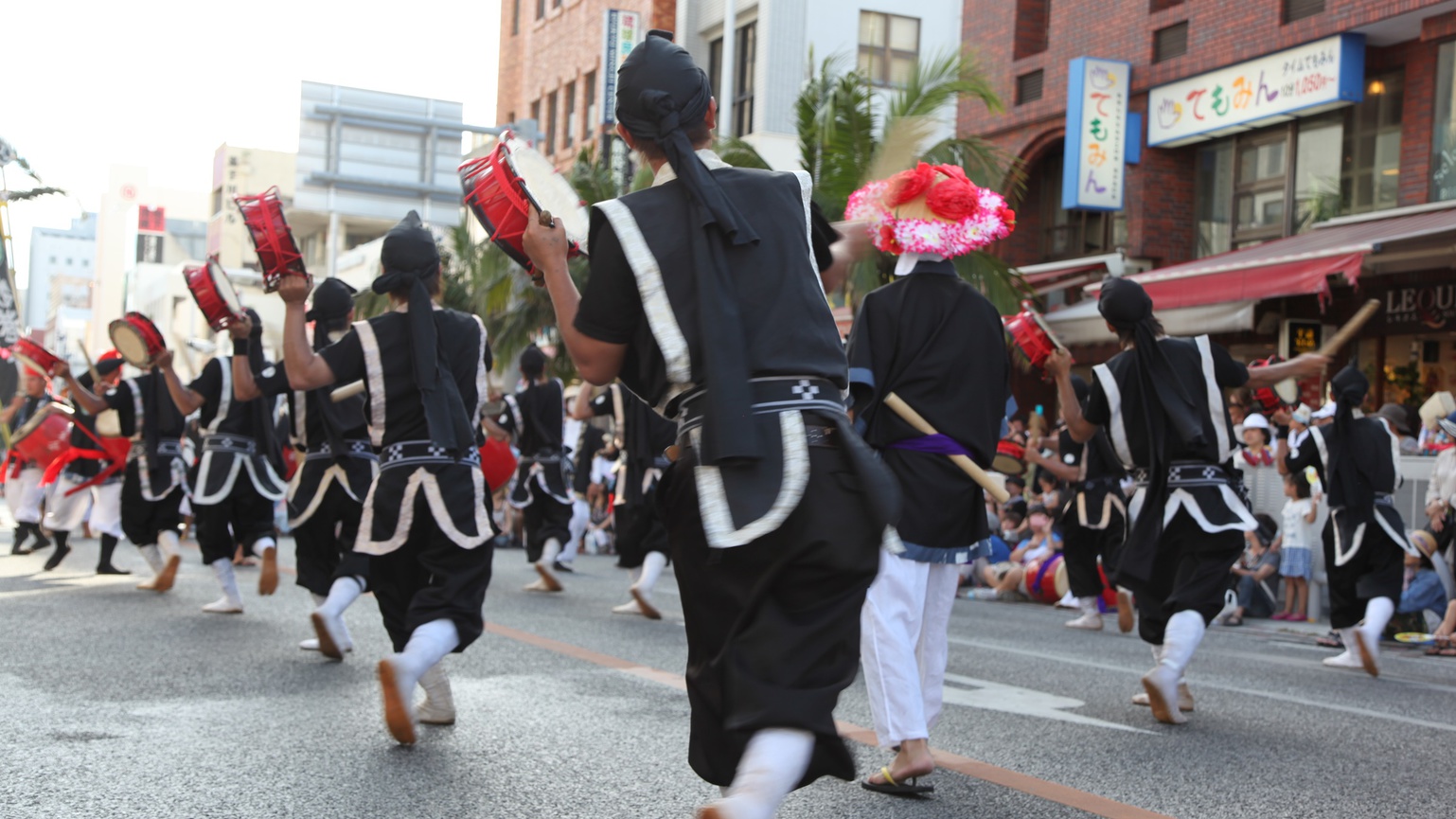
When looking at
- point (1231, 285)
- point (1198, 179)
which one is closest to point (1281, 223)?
point (1198, 179)

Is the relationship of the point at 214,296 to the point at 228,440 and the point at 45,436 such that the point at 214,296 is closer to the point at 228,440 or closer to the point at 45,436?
the point at 228,440

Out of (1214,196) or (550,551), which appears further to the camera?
(1214,196)

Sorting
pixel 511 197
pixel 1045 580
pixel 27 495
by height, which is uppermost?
pixel 511 197

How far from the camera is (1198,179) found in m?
20.9

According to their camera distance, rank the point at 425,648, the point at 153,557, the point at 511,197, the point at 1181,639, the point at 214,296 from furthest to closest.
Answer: the point at 153,557 < the point at 214,296 < the point at 1181,639 < the point at 425,648 < the point at 511,197

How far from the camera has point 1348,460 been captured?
370 inches

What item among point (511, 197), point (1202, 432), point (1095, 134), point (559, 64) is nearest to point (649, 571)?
point (1202, 432)

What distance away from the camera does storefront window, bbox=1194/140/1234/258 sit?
20312mm

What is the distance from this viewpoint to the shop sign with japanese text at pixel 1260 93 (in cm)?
1756

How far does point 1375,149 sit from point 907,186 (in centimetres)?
1407

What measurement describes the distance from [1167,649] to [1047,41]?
18547 mm

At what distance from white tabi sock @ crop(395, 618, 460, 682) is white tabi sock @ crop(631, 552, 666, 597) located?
16.4ft

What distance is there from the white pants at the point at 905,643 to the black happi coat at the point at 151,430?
7.44 metres

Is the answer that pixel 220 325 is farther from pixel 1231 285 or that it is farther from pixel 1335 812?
pixel 1231 285
